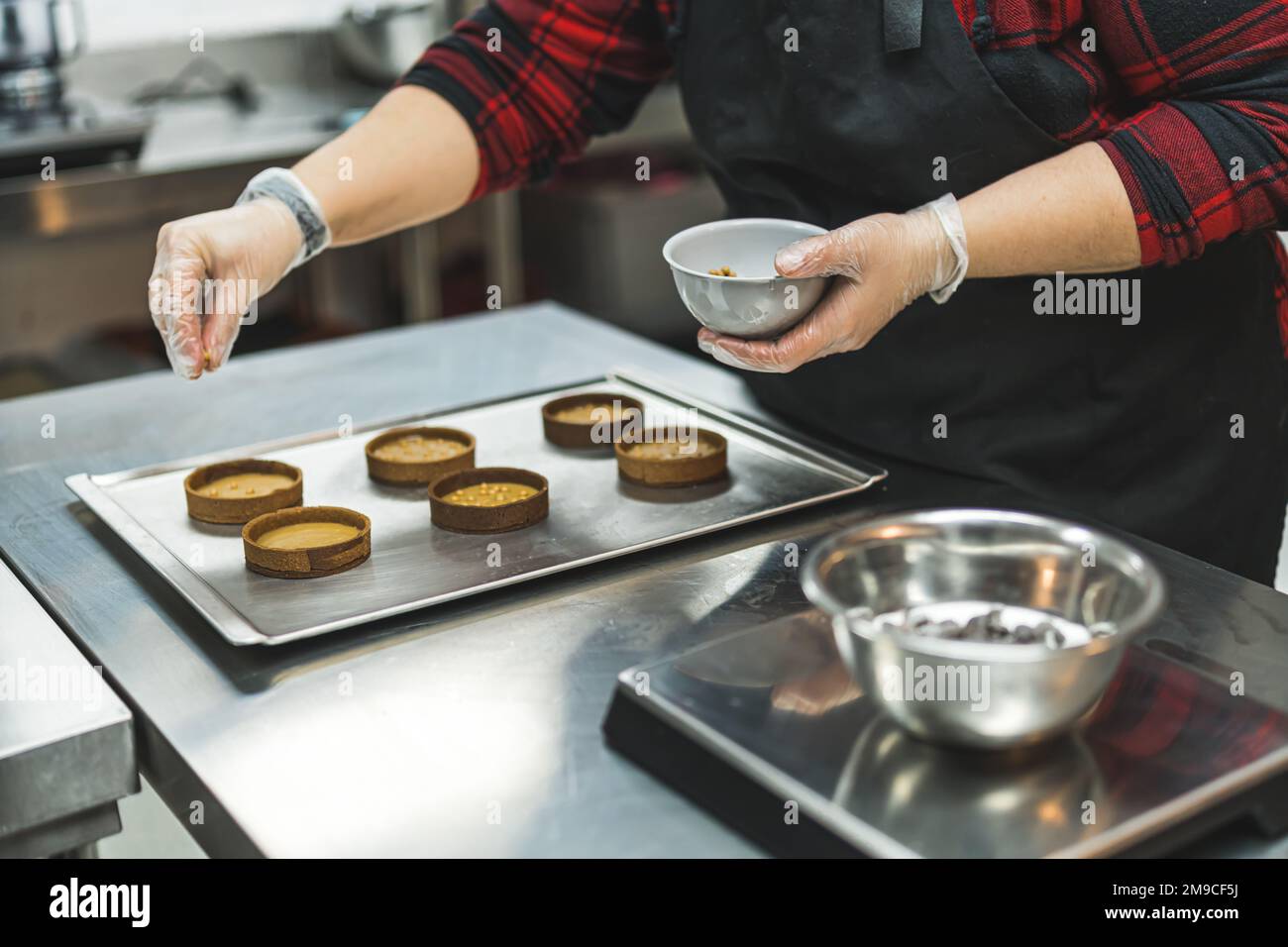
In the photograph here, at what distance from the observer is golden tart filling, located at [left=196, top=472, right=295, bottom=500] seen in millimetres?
1460

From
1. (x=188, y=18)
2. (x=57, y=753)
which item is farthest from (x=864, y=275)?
(x=188, y=18)

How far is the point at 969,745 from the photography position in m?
0.95

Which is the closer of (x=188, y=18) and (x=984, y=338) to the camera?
(x=984, y=338)

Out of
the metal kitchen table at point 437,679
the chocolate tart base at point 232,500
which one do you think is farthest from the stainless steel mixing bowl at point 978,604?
the chocolate tart base at point 232,500

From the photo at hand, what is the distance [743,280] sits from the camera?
4.16ft

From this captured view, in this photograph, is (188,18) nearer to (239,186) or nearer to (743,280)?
(239,186)

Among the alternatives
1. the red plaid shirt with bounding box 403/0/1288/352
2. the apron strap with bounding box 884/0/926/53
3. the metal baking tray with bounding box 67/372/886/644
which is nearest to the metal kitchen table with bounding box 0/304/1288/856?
the metal baking tray with bounding box 67/372/886/644

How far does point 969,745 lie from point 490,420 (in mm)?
899

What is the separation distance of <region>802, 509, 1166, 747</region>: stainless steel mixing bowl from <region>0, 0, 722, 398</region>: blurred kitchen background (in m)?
2.54

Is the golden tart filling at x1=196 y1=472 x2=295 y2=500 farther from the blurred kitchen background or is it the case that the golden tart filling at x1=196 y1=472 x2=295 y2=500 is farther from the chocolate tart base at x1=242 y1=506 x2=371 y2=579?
the blurred kitchen background

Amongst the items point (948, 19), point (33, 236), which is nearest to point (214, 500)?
point (948, 19)

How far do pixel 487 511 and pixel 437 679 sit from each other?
267 millimetres
